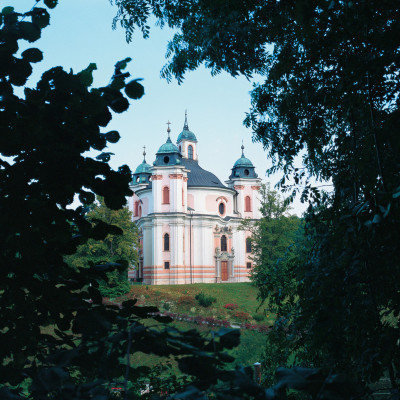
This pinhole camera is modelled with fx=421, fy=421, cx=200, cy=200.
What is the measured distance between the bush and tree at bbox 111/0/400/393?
25774mm

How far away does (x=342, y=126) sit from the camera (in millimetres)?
5586

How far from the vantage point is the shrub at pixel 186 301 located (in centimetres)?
3055

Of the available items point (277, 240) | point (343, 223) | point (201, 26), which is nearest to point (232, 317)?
point (277, 240)

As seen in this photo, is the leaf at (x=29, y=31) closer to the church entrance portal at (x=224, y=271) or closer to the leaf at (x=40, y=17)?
the leaf at (x=40, y=17)

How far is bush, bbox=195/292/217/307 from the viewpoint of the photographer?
3047cm

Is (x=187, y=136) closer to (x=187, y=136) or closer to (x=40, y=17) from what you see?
(x=187, y=136)

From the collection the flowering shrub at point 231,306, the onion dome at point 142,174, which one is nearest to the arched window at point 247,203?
the onion dome at point 142,174

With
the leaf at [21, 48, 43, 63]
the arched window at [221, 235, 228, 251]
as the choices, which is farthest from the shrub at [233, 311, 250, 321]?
the leaf at [21, 48, 43, 63]

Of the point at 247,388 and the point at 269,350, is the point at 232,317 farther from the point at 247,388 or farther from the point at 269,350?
the point at 247,388

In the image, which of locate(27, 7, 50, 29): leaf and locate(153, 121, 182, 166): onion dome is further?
locate(153, 121, 182, 166): onion dome

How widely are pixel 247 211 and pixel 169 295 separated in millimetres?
15804

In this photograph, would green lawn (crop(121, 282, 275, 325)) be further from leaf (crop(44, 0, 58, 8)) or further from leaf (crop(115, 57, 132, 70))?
leaf (crop(44, 0, 58, 8))

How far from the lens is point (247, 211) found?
148ft

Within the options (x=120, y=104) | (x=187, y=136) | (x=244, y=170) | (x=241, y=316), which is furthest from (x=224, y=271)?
(x=120, y=104)
